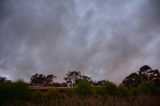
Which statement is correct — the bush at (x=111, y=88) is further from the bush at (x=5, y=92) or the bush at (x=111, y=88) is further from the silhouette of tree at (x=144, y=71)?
the silhouette of tree at (x=144, y=71)

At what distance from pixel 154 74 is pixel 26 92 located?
32.2 m

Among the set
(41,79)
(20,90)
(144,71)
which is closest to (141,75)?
(144,71)

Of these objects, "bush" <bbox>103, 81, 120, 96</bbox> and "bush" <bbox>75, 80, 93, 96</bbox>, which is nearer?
"bush" <bbox>75, 80, 93, 96</bbox>

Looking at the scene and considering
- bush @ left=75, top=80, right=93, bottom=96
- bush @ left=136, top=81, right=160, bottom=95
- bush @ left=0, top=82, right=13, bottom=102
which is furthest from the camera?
bush @ left=136, top=81, right=160, bottom=95

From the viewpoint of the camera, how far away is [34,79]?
5719cm

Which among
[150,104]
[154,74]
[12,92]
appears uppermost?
[154,74]

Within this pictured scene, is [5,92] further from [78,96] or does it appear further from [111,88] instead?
[111,88]

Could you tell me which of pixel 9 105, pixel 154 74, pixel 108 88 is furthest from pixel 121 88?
pixel 154 74

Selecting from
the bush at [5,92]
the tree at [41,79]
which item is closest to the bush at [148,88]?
the bush at [5,92]

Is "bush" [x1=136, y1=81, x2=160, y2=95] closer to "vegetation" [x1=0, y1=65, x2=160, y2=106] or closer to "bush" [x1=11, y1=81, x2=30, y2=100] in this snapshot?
"vegetation" [x1=0, y1=65, x2=160, y2=106]

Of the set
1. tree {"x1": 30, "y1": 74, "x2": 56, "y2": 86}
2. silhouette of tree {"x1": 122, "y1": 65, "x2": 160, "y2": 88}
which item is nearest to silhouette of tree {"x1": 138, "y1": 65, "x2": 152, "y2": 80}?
silhouette of tree {"x1": 122, "y1": 65, "x2": 160, "y2": 88}

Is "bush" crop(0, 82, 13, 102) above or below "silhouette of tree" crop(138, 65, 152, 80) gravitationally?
below

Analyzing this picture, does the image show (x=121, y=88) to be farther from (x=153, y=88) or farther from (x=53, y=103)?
(x=53, y=103)

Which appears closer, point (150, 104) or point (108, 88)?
point (150, 104)
